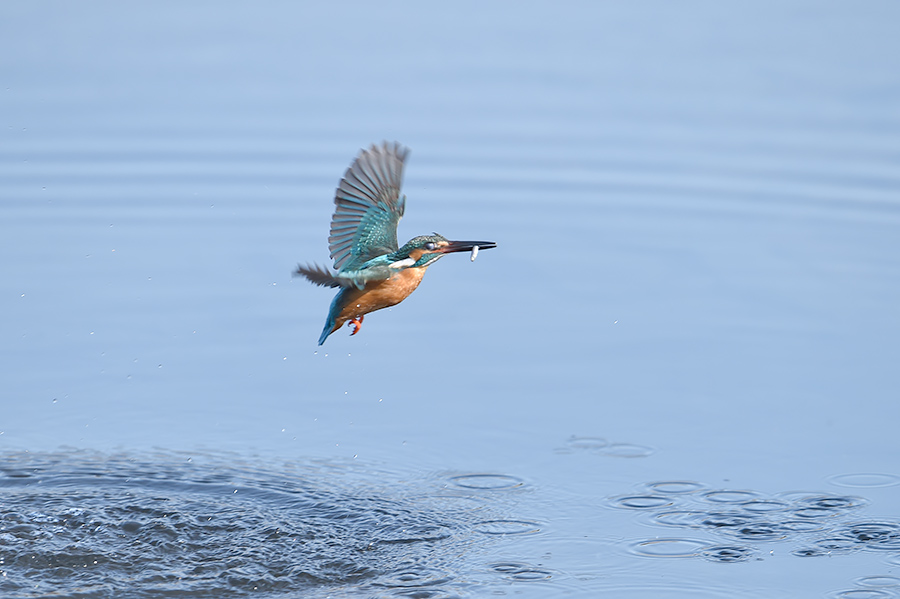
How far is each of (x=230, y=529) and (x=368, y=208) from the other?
4.07 feet

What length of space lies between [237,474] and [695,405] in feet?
6.36

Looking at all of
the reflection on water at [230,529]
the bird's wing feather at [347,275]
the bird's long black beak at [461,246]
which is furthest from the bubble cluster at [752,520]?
the bird's wing feather at [347,275]

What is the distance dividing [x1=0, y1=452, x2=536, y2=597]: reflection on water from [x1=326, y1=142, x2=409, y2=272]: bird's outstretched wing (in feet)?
3.00

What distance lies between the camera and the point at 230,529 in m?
4.79

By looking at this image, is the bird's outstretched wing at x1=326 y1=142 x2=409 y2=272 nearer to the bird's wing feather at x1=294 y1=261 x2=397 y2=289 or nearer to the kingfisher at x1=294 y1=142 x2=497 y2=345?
the kingfisher at x1=294 y1=142 x2=497 y2=345

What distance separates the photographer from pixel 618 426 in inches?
218

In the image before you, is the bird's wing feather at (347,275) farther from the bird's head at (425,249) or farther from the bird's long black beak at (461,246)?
the bird's long black beak at (461,246)

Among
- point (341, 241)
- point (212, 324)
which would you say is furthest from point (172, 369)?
point (341, 241)

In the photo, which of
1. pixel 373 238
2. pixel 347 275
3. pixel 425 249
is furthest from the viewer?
pixel 373 238

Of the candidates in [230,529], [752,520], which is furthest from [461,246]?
[752,520]

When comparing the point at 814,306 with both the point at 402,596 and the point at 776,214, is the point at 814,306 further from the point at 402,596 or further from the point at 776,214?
the point at 402,596

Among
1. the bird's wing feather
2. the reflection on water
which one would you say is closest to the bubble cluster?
the reflection on water

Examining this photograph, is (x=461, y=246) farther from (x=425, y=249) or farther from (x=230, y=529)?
(x=230, y=529)

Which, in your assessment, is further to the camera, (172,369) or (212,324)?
(212,324)
